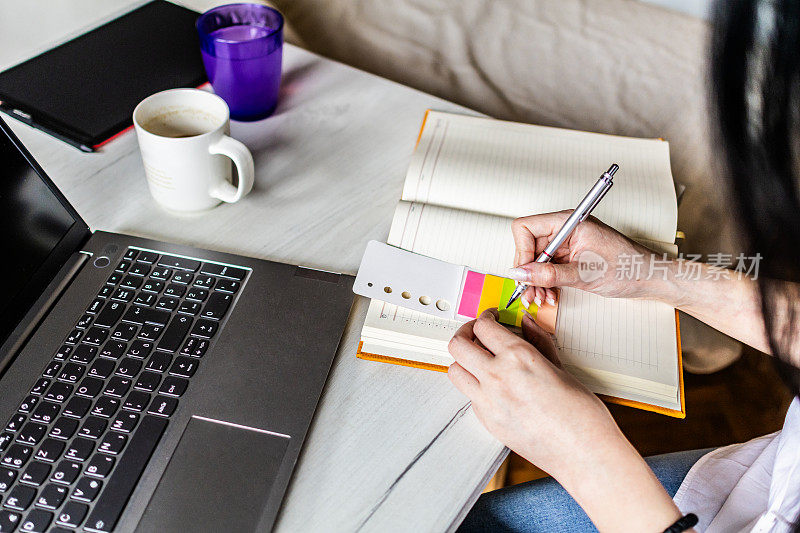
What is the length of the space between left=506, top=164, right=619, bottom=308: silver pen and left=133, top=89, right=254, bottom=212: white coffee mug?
337mm

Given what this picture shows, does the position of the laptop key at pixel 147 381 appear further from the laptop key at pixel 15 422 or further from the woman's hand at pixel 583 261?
the woman's hand at pixel 583 261

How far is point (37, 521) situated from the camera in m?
0.48

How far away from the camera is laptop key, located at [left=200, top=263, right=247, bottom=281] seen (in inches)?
26.5

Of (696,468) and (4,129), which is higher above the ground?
(4,129)

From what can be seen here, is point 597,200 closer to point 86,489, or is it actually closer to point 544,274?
point 544,274

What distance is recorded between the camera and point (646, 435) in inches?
52.4

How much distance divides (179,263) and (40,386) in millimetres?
176

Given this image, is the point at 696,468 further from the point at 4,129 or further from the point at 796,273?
the point at 4,129

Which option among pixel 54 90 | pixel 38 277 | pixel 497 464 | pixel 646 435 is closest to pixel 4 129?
pixel 38 277

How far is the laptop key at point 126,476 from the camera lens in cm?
49

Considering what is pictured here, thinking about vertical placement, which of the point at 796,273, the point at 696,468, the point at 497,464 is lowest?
the point at 696,468

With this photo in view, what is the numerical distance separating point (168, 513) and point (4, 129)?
39 centimetres

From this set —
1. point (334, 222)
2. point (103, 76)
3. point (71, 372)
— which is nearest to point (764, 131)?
point (334, 222)

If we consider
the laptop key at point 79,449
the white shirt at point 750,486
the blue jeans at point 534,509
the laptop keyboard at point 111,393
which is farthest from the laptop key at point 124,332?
the white shirt at point 750,486
